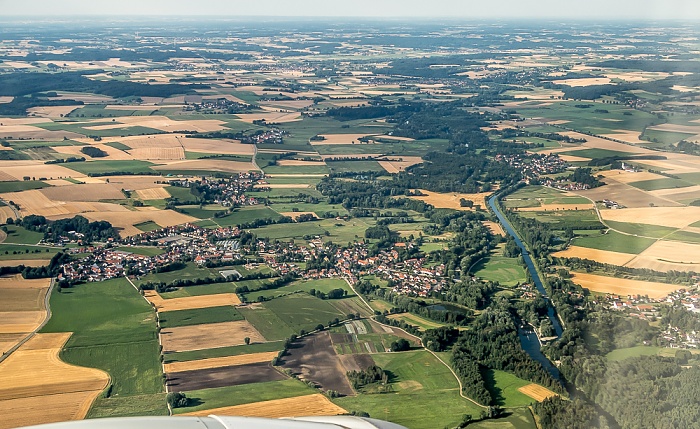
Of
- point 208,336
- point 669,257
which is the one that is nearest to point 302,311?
point 208,336

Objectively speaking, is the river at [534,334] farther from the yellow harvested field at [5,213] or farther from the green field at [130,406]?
the yellow harvested field at [5,213]

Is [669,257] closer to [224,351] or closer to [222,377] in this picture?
[224,351]

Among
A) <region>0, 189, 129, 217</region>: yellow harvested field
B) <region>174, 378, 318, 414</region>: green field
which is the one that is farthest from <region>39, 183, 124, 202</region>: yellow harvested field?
<region>174, 378, 318, 414</region>: green field

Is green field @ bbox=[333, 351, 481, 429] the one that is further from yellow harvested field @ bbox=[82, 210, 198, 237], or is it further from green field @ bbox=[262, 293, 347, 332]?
yellow harvested field @ bbox=[82, 210, 198, 237]

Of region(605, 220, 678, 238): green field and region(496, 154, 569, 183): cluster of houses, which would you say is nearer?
region(605, 220, 678, 238): green field

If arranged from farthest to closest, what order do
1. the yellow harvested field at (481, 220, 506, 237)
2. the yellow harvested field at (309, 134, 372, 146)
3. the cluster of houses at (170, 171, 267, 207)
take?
the yellow harvested field at (309, 134, 372, 146)
the cluster of houses at (170, 171, 267, 207)
the yellow harvested field at (481, 220, 506, 237)

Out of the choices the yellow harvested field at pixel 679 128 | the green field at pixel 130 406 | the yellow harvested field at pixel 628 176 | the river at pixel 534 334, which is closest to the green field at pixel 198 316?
the green field at pixel 130 406
